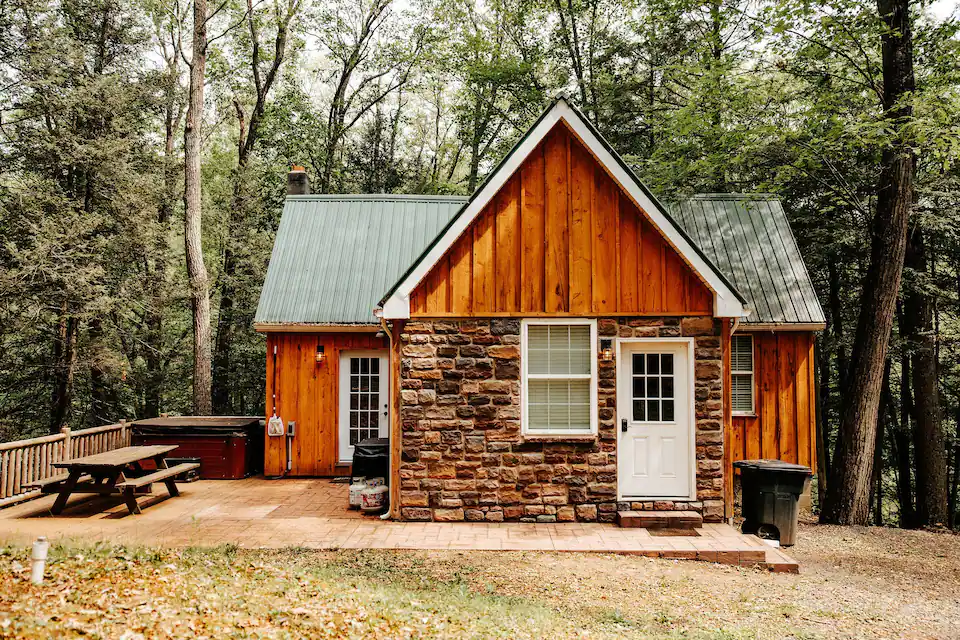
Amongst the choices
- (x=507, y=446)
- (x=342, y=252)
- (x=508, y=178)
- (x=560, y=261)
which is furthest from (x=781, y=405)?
(x=342, y=252)

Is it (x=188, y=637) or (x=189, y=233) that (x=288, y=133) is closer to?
(x=189, y=233)

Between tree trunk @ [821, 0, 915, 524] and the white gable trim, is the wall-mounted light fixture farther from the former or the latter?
tree trunk @ [821, 0, 915, 524]

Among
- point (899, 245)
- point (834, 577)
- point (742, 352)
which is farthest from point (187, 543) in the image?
point (899, 245)

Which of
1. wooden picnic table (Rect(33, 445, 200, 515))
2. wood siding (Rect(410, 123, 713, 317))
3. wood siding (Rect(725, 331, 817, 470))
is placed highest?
wood siding (Rect(410, 123, 713, 317))

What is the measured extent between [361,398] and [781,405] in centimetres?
701

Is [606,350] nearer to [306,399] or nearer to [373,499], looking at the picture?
[373,499]

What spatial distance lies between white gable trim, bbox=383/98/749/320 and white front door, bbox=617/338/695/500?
0.75 metres

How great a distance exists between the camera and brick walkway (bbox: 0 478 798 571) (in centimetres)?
688

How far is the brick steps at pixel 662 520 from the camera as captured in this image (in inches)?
301

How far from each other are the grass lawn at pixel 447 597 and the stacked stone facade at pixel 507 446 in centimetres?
125

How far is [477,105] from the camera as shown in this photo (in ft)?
69.2

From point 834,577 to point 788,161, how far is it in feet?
24.3

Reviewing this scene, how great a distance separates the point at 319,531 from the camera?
24.5 ft

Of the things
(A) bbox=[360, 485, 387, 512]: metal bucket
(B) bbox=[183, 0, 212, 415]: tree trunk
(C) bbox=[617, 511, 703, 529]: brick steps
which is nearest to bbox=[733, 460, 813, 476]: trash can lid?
(C) bbox=[617, 511, 703, 529]: brick steps
